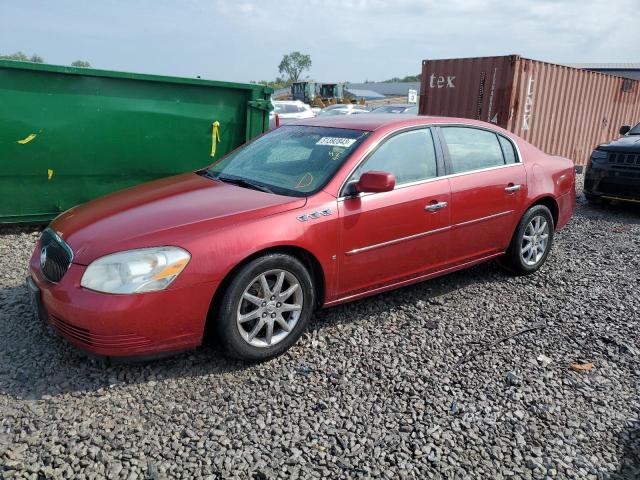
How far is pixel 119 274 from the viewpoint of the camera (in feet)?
9.28

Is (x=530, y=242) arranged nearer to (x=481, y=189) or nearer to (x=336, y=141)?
(x=481, y=189)

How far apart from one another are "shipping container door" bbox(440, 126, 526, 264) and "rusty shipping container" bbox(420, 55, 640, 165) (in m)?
5.96

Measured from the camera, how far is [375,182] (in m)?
3.39

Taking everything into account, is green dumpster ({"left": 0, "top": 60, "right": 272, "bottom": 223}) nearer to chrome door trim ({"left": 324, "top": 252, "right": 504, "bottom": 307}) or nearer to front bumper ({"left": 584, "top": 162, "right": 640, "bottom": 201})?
chrome door trim ({"left": 324, "top": 252, "right": 504, "bottom": 307})

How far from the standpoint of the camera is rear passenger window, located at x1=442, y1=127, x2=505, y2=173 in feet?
13.9

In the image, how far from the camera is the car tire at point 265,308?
120 inches

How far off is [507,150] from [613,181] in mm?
4107

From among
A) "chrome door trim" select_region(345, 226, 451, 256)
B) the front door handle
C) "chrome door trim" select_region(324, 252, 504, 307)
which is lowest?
"chrome door trim" select_region(324, 252, 504, 307)

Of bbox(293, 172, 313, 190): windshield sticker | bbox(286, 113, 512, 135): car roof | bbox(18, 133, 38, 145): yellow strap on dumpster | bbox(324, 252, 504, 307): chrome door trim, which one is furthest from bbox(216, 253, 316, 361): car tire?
bbox(18, 133, 38, 145): yellow strap on dumpster

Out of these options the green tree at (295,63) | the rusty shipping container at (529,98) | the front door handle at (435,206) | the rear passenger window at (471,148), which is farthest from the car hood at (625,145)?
the green tree at (295,63)

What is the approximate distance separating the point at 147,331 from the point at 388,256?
1.73 metres

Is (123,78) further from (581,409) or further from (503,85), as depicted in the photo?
(503,85)

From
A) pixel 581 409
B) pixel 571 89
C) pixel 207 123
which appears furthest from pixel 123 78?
pixel 571 89

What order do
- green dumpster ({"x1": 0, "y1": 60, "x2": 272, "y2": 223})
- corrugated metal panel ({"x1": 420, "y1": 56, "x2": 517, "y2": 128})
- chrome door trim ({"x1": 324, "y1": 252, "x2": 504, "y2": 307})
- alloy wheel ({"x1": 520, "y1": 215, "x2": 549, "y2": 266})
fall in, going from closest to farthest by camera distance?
chrome door trim ({"x1": 324, "y1": 252, "x2": 504, "y2": 307}) → alloy wheel ({"x1": 520, "y1": 215, "x2": 549, "y2": 266}) → green dumpster ({"x1": 0, "y1": 60, "x2": 272, "y2": 223}) → corrugated metal panel ({"x1": 420, "y1": 56, "x2": 517, "y2": 128})
